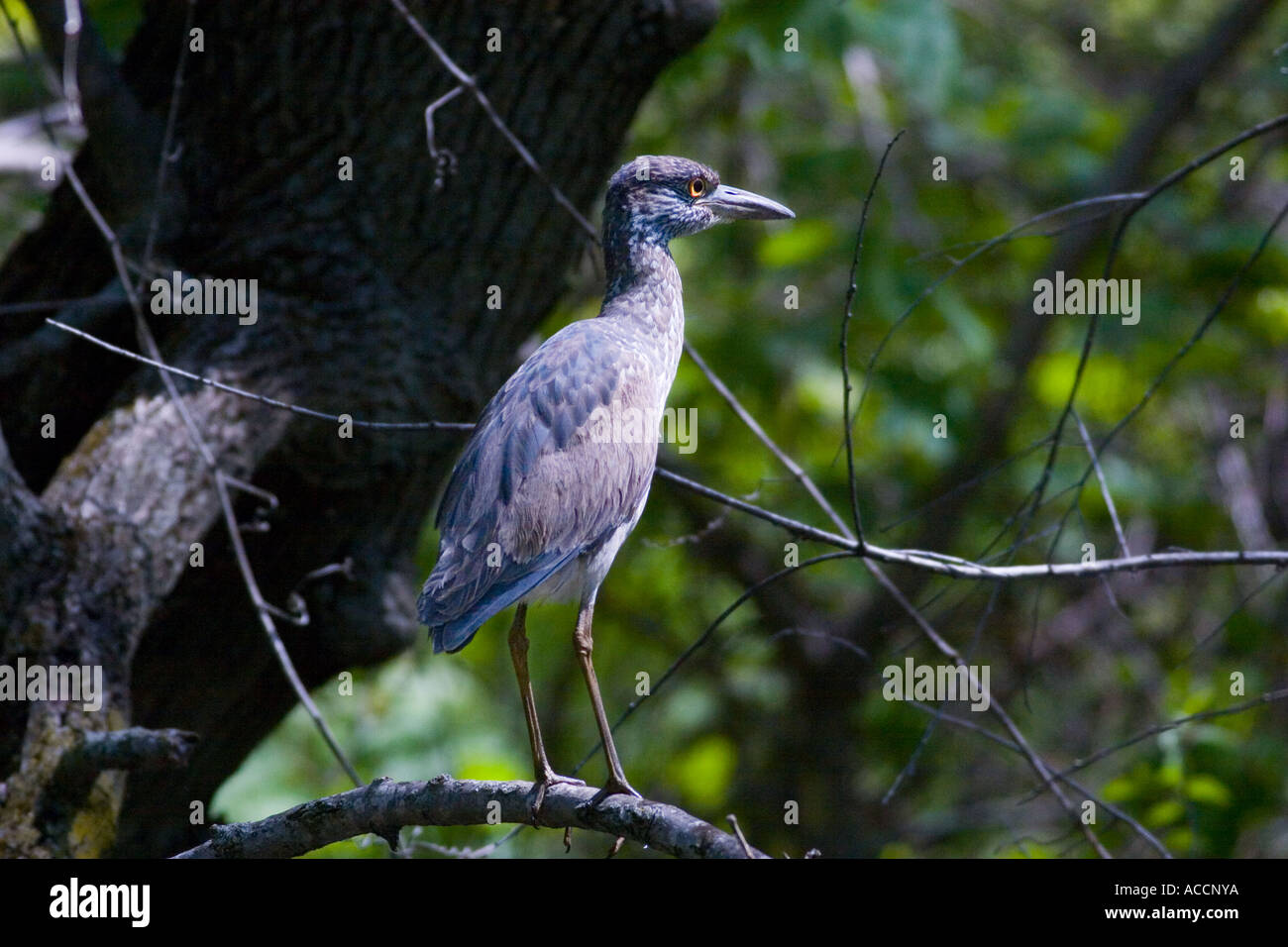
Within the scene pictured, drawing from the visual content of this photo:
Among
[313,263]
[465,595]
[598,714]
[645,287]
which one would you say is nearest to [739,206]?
[645,287]

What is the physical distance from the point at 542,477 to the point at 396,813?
40.0 inches

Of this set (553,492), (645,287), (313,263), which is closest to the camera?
(553,492)

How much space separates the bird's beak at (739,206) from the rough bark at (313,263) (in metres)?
0.83

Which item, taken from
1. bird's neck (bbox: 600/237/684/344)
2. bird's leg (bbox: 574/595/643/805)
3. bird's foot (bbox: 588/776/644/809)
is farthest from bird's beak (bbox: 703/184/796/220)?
bird's foot (bbox: 588/776/644/809)

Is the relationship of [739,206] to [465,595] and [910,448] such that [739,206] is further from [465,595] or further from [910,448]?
[910,448]

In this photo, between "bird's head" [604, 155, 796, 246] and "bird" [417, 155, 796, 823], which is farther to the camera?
"bird's head" [604, 155, 796, 246]

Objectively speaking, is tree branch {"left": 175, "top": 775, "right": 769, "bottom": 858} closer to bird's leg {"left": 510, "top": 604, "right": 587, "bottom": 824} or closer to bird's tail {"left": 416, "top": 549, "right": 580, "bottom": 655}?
bird's leg {"left": 510, "top": 604, "right": 587, "bottom": 824}

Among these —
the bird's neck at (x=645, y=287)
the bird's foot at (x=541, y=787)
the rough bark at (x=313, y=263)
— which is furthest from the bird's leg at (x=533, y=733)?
the rough bark at (x=313, y=263)

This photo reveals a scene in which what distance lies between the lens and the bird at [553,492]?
132 inches

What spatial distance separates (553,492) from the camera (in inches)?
139

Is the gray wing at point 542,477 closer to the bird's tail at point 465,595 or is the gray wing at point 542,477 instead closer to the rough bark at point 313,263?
the bird's tail at point 465,595

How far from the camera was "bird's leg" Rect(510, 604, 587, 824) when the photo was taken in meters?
3.10

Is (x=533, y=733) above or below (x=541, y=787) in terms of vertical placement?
above
